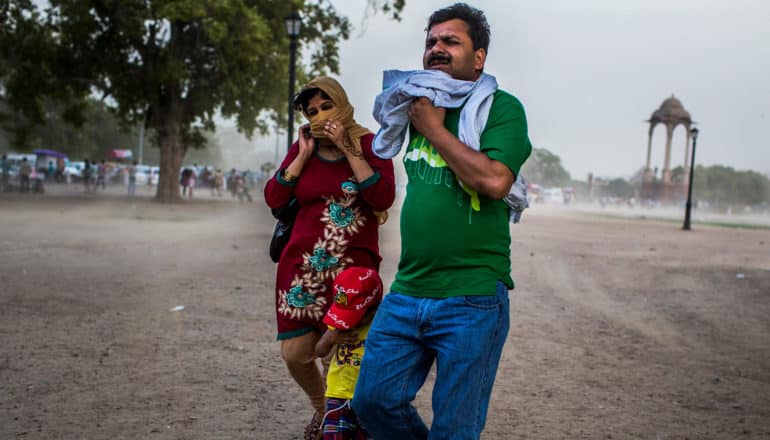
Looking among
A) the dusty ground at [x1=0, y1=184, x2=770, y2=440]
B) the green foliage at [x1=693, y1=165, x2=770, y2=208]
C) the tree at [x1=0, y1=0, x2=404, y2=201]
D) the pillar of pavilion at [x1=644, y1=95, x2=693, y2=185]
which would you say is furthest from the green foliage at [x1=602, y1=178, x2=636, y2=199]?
the dusty ground at [x1=0, y1=184, x2=770, y2=440]

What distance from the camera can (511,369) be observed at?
643cm

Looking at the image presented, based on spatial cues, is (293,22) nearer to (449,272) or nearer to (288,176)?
(288,176)

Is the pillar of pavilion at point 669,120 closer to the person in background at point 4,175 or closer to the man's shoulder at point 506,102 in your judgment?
the person in background at point 4,175

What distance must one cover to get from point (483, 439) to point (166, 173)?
3081 centimetres

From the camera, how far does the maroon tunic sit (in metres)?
3.60

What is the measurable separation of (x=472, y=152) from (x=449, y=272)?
390mm

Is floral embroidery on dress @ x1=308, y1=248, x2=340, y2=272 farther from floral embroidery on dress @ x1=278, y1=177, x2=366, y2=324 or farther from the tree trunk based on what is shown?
the tree trunk

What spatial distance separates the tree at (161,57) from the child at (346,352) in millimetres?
24682

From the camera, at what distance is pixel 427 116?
2584mm

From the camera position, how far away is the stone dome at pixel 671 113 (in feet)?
222

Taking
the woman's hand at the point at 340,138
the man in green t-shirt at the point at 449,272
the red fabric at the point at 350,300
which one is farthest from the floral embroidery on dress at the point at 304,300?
the man in green t-shirt at the point at 449,272

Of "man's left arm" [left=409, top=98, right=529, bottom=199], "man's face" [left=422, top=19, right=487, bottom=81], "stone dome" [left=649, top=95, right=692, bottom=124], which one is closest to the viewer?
"man's left arm" [left=409, top=98, right=529, bottom=199]

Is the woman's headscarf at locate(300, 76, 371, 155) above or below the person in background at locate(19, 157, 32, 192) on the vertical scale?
above

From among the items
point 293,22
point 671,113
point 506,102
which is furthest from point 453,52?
point 671,113
